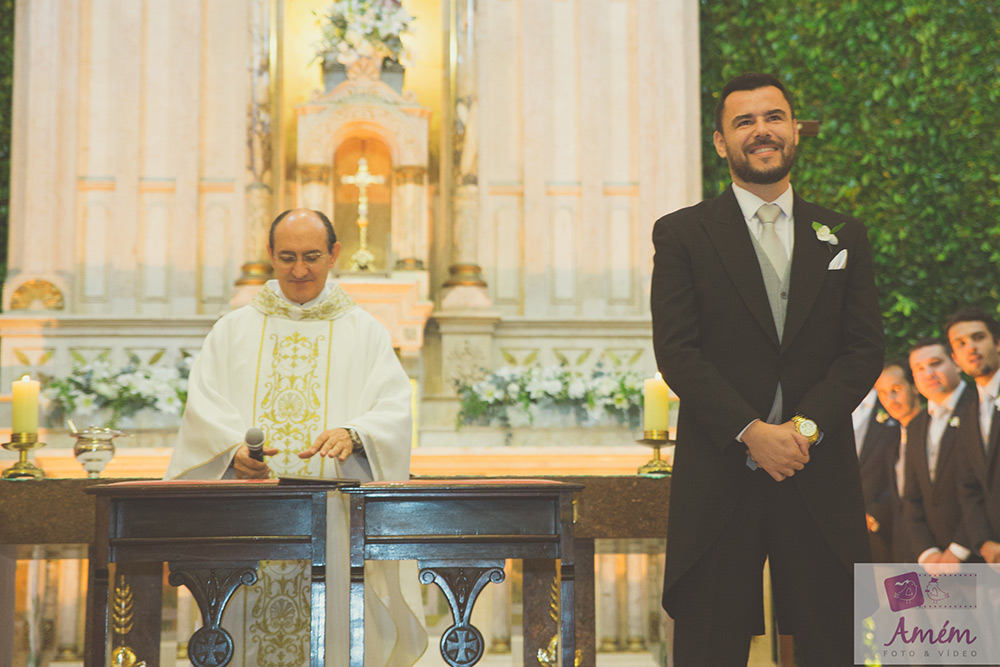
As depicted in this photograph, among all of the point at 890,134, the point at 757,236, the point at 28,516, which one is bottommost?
the point at 28,516

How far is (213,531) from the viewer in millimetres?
2736

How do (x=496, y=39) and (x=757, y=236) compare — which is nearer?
(x=757, y=236)

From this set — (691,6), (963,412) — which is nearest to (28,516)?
(963,412)

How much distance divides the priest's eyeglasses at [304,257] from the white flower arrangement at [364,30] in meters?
3.64

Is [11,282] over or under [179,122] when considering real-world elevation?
under

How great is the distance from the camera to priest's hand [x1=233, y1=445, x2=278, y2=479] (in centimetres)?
321

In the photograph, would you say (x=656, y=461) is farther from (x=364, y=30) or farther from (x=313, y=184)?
(x=364, y=30)

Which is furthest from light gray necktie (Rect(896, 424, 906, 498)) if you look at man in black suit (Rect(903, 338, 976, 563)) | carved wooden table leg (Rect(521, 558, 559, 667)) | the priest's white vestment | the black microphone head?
the black microphone head

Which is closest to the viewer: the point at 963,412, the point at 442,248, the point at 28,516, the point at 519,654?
the point at 28,516

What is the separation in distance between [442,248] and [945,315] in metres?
3.56

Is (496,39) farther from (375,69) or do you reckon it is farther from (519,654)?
(519,654)

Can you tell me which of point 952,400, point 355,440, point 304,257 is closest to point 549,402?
point 952,400

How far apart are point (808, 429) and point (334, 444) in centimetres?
143

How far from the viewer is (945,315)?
747 centimetres
